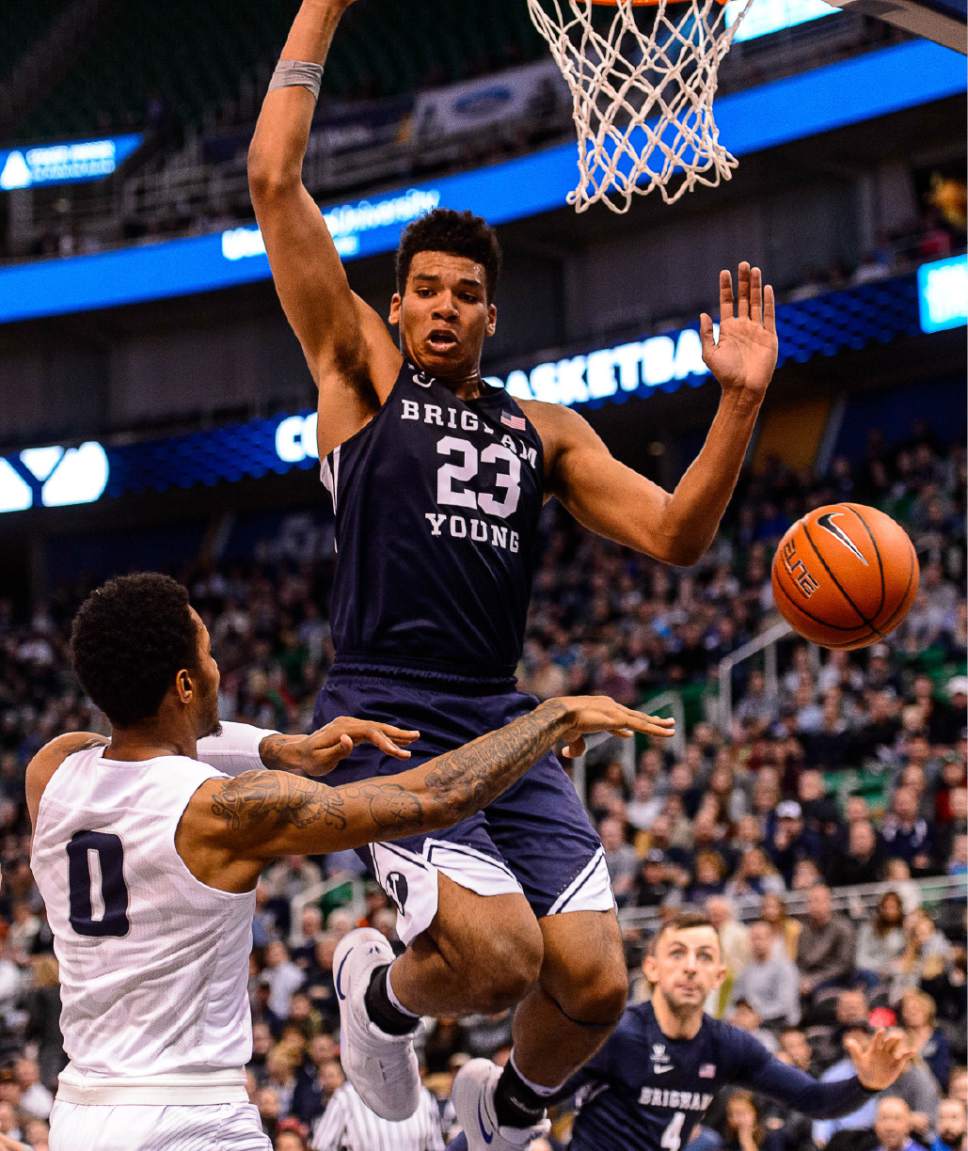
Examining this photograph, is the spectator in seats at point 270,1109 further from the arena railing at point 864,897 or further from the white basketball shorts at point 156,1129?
the white basketball shorts at point 156,1129

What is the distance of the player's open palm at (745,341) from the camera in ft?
14.4

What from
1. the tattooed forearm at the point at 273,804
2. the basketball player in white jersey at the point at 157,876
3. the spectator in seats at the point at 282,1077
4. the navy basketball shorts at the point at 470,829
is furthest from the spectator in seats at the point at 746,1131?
the tattooed forearm at the point at 273,804

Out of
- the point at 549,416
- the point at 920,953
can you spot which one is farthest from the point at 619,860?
the point at 549,416

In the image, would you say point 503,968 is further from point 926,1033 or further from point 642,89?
point 926,1033

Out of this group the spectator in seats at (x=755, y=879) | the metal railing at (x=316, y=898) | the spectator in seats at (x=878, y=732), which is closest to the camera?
the spectator in seats at (x=755, y=879)

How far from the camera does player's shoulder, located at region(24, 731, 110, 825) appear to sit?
13.1ft

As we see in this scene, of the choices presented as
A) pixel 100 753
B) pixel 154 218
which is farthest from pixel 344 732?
pixel 154 218

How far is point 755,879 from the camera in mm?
11438

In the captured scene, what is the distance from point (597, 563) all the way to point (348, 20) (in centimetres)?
1273

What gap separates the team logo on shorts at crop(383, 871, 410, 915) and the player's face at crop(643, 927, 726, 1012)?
2.00m

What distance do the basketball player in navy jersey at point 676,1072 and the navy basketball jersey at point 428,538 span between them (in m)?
1.96

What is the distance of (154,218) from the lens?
1062 inches

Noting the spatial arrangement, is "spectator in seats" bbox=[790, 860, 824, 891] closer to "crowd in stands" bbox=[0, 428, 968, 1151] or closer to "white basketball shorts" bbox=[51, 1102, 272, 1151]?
"crowd in stands" bbox=[0, 428, 968, 1151]

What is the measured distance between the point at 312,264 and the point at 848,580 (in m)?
1.88
